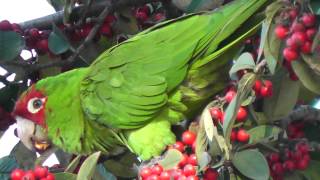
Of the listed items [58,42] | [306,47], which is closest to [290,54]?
[306,47]

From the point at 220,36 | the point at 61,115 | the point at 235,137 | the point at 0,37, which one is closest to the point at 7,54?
the point at 0,37

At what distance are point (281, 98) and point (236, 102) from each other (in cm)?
33

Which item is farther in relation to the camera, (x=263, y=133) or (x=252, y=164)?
(x=263, y=133)

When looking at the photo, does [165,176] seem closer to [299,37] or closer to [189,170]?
[189,170]

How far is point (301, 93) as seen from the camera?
2.03 metres

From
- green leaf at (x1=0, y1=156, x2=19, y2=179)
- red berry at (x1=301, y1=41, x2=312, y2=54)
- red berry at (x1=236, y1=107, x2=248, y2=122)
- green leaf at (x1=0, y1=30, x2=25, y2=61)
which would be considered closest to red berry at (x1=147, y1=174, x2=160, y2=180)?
red berry at (x1=236, y1=107, x2=248, y2=122)

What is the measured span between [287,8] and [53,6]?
1.06 m

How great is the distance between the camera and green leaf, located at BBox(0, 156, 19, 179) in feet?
6.97

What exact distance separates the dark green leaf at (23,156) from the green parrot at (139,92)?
0.10 ft

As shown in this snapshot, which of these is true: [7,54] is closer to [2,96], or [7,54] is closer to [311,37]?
[2,96]

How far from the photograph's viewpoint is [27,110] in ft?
7.30

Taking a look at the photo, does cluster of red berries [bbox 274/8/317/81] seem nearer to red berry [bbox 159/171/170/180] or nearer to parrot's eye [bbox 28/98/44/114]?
red berry [bbox 159/171/170/180]

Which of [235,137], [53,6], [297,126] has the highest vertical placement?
[53,6]

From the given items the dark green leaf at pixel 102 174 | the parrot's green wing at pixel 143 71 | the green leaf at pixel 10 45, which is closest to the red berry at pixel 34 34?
the green leaf at pixel 10 45
